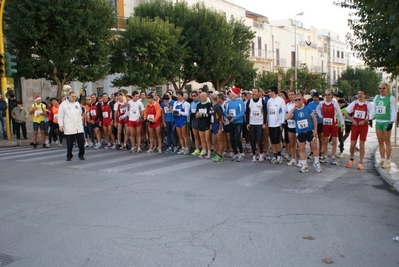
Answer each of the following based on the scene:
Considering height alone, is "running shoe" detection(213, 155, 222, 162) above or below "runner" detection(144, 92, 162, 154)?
below

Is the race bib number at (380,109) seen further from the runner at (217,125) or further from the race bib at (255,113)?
the runner at (217,125)

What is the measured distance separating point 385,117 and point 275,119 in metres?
2.69

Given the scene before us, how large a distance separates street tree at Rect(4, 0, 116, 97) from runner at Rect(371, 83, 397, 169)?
14.6 meters

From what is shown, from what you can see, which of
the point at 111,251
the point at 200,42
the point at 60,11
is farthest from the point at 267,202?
the point at 200,42

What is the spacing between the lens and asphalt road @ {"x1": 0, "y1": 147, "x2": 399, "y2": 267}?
4.77 m

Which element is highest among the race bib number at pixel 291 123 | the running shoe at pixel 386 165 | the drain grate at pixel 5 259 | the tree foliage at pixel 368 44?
the tree foliage at pixel 368 44

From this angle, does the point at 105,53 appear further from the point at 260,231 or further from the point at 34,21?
the point at 260,231

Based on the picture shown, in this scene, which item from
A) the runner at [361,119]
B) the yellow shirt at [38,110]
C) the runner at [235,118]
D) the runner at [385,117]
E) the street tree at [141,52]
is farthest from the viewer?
the street tree at [141,52]

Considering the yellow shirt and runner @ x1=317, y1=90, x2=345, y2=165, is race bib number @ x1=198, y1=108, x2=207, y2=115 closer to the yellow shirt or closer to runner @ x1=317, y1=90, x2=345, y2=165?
runner @ x1=317, y1=90, x2=345, y2=165

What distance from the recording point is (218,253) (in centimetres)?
481

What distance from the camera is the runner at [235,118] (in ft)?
39.4

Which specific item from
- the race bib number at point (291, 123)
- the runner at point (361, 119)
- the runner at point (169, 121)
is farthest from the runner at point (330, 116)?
the runner at point (169, 121)

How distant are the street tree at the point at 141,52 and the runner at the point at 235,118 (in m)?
14.0

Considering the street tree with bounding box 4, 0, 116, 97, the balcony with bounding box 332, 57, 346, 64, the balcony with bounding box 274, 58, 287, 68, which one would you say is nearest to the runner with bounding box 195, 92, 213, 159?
the street tree with bounding box 4, 0, 116, 97
